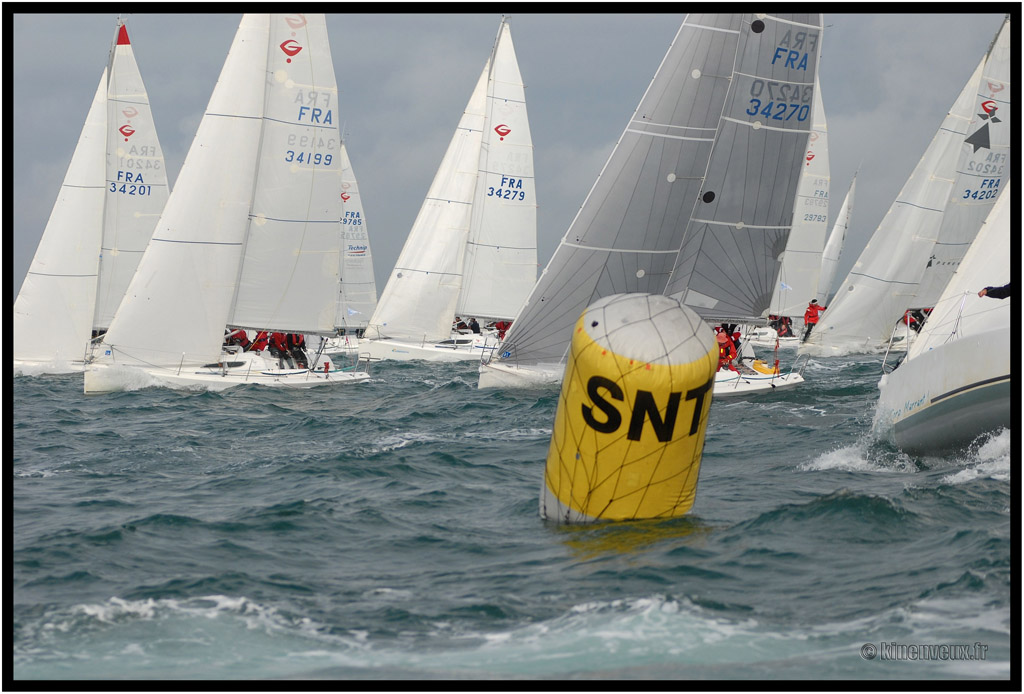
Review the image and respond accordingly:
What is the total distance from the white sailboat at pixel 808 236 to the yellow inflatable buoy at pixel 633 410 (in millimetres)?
29156

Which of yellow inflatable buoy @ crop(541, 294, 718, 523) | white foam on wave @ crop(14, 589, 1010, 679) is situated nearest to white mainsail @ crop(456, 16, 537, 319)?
yellow inflatable buoy @ crop(541, 294, 718, 523)

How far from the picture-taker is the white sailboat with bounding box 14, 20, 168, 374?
25.1 m

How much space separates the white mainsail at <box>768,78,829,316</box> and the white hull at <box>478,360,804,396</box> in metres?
16.9

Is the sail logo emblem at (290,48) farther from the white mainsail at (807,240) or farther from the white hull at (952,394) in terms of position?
the white mainsail at (807,240)

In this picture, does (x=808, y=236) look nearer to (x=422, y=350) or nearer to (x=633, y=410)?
(x=422, y=350)

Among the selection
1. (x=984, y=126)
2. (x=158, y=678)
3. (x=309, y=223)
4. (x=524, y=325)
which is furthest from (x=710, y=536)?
(x=984, y=126)

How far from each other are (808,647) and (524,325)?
45.7 feet

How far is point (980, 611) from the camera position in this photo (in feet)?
21.4

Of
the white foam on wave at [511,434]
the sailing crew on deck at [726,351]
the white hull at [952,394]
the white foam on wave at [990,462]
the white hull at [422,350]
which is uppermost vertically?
the white hull at [952,394]

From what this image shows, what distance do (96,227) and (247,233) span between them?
598 centimetres

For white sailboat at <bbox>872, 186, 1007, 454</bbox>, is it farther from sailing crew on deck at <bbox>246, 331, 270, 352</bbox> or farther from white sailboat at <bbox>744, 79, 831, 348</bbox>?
white sailboat at <bbox>744, 79, 831, 348</bbox>

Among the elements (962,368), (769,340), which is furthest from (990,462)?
(769,340)

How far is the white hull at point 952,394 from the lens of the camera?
10000 millimetres

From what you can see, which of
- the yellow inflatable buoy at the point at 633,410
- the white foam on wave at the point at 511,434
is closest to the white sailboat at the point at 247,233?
the white foam on wave at the point at 511,434
